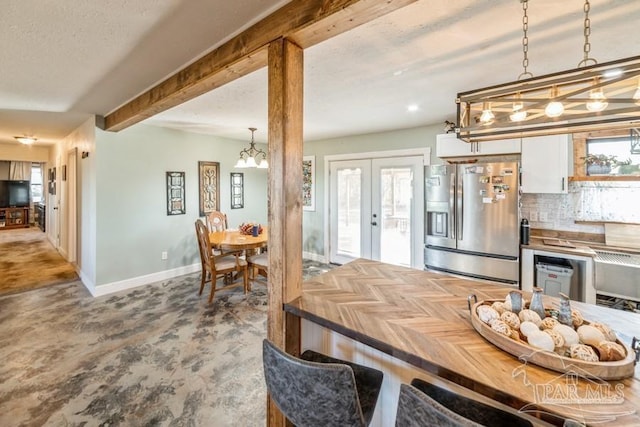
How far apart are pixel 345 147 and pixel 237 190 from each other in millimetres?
2265

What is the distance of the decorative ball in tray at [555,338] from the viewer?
90 cm

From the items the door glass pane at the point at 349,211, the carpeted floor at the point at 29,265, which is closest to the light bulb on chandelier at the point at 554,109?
the door glass pane at the point at 349,211

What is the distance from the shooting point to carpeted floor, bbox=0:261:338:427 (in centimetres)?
185

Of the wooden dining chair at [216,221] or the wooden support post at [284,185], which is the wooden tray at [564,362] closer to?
the wooden support post at [284,185]

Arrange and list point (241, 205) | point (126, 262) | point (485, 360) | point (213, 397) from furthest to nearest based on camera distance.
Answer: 1. point (241, 205)
2. point (126, 262)
3. point (213, 397)
4. point (485, 360)

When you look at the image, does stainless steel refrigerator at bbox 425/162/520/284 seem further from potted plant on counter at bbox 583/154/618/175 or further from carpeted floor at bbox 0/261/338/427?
carpeted floor at bbox 0/261/338/427

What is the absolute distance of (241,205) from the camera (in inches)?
221

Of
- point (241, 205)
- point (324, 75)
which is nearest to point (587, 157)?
point (324, 75)

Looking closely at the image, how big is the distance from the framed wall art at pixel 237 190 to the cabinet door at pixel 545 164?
4.55 m

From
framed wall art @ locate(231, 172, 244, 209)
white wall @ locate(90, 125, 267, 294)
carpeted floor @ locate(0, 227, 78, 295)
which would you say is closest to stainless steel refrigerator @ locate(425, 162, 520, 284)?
framed wall art @ locate(231, 172, 244, 209)

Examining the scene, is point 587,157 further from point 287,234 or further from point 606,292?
point 287,234

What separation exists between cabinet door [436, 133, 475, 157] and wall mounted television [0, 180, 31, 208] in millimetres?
12600

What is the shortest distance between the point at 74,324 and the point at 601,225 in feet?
18.9

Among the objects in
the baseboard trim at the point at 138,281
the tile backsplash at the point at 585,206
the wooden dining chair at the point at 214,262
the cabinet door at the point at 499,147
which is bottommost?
the baseboard trim at the point at 138,281
